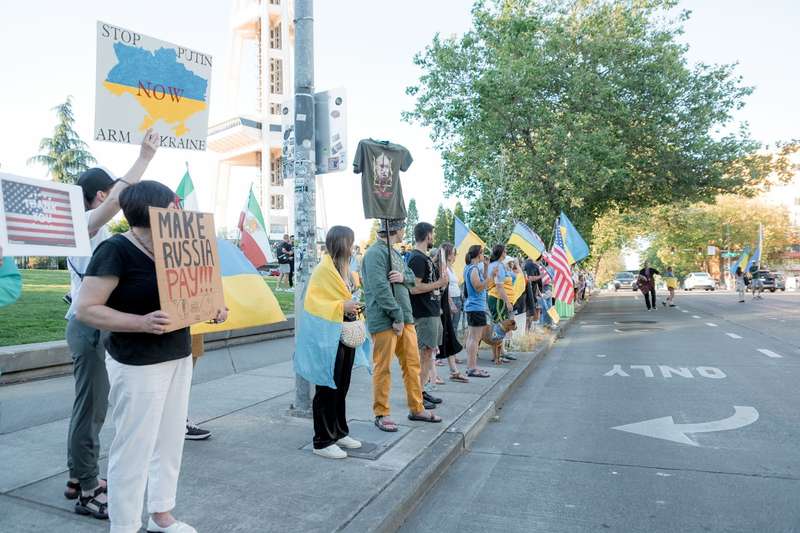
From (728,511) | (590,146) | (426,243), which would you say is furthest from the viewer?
(590,146)

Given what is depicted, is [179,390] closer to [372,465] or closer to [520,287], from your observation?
[372,465]

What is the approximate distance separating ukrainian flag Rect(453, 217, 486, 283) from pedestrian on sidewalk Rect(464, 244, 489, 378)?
119 centimetres

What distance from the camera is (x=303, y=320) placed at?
466cm

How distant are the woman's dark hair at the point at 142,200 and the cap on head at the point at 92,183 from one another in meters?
0.95

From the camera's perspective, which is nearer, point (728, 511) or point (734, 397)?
point (728, 511)

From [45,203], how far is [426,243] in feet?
13.0

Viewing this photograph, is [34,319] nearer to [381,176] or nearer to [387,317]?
[381,176]

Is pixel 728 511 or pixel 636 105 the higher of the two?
pixel 636 105

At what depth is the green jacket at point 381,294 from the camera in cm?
515

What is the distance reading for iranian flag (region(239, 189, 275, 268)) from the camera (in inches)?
426

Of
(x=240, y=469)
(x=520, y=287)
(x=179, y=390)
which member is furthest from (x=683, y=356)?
(x=179, y=390)

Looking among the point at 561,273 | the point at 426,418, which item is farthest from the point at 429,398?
the point at 561,273

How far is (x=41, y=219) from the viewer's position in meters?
2.96

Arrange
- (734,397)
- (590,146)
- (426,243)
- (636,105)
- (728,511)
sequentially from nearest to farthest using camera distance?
1. (728,511)
2. (426,243)
3. (734,397)
4. (590,146)
5. (636,105)
